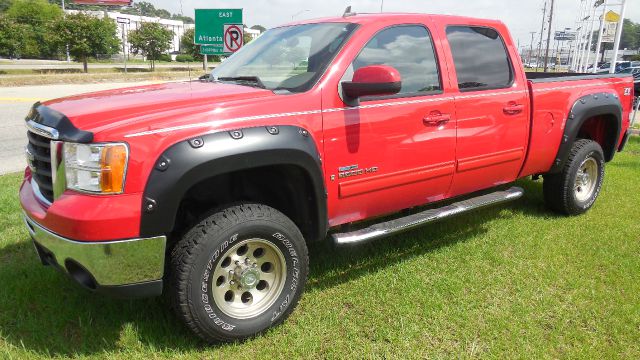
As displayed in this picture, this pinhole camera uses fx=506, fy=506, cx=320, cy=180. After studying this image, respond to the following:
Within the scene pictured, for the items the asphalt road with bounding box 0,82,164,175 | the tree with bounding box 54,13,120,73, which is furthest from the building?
the asphalt road with bounding box 0,82,164,175

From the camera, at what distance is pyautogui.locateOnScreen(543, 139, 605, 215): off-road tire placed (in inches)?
194

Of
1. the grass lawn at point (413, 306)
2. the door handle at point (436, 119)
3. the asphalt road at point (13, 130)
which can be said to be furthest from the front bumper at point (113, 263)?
the asphalt road at point (13, 130)

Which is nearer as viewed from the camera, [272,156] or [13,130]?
[272,156]

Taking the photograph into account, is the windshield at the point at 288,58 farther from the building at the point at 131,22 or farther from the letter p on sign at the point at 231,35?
the building at the point at 131,22

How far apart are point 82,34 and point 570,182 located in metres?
34.1

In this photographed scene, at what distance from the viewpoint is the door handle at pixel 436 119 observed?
3.53 m

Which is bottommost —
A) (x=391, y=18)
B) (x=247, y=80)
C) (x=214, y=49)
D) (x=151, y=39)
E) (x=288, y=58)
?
(x=247, y=80)

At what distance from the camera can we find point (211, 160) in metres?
2.57

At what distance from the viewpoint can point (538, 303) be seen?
3.42m

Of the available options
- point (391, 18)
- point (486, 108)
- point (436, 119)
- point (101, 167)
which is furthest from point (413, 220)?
point (101, 167)

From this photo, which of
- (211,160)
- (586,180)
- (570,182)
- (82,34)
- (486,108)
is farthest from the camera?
(82,34)

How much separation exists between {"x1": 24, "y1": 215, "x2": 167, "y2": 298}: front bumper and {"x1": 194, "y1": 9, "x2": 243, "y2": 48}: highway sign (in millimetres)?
8971

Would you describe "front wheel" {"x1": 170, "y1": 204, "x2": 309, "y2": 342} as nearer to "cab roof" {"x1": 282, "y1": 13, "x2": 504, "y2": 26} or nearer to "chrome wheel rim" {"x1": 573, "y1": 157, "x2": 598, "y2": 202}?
"cab roof" {"x1": 282, "y1": 13, "x2": 504, "y2": 26}

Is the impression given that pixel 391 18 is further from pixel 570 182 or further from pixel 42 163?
pixel 570 182
